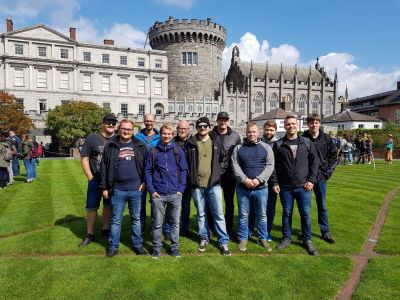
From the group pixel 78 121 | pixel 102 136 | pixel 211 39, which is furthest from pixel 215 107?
pixel 102 136

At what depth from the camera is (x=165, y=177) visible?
5.60 m

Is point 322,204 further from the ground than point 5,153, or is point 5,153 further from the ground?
point 5,153

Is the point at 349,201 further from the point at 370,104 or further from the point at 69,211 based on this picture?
the point at 370,104

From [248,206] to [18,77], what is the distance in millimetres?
44474

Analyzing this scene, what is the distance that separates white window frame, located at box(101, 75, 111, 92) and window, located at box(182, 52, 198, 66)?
502 inches

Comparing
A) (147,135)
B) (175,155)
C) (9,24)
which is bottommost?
(175,155)

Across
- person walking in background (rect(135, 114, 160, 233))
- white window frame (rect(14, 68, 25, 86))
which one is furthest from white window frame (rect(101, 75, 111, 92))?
person walking in background (rect(135, 114, 160, 233))

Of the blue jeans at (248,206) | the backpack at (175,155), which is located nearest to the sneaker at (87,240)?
the backpack at (175,155)

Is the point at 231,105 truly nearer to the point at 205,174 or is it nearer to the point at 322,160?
the point at 322,160

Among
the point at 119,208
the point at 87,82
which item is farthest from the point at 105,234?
the point at 87,82

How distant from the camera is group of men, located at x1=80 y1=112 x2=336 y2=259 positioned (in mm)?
5656

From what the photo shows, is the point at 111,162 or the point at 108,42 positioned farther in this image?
the point at 108,42

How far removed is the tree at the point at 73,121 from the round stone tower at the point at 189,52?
66.3 ft

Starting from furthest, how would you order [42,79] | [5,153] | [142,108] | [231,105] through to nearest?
[231,105], [142,108], [42,79], [5,153]
